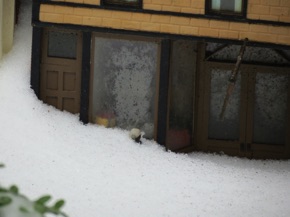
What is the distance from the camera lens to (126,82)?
916cm

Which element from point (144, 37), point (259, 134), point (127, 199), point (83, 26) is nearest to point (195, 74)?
point (144, 37)

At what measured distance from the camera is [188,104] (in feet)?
31.8

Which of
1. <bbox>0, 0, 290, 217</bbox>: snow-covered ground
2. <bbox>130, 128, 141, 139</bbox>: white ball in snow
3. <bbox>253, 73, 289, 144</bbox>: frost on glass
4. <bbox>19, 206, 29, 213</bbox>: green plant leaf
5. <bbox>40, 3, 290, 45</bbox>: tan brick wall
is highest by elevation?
<bbox>40, 3, 290, 45</bbox>: tan brick wall

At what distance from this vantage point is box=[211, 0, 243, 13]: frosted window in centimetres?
909

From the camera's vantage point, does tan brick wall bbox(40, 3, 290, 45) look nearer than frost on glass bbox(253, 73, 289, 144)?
Yes

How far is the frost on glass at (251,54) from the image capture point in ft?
32.5

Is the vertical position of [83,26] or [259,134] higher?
[83,26]

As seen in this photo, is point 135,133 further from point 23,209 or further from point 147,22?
point 23,209

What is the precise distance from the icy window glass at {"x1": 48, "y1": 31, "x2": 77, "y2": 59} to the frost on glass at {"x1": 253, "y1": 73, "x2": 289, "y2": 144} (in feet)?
17.2

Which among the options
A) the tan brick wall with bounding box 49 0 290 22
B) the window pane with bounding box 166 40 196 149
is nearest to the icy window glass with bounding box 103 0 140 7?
the tan brick wall with bounding box 49 0 290 22

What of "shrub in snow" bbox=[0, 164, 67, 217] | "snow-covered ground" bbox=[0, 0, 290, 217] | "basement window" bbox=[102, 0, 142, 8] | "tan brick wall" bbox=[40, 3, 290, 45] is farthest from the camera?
"basement window" bbox=[102, 0, 142, 8]

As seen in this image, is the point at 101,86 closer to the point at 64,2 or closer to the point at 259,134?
the point at 64,2

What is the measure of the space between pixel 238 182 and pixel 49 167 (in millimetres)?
3939

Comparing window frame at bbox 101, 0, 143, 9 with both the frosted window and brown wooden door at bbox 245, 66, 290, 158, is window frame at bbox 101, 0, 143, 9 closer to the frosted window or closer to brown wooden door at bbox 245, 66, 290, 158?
the frosted window
